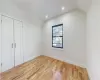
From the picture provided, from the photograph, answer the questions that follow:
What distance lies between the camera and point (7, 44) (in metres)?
2.90

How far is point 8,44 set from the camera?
2.94m

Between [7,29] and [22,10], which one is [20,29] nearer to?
[7,29]

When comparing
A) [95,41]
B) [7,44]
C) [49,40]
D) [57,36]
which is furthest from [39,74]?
[49,40]

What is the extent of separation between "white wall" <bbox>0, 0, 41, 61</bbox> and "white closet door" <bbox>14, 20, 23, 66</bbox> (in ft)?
1.01

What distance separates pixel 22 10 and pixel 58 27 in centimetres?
237

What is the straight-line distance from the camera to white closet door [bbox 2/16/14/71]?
2.76 metres

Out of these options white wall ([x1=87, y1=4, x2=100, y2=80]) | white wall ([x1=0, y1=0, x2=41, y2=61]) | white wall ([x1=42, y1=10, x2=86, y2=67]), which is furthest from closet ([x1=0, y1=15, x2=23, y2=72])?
white wall ([x1=87, y1=4, x2=100, y2=80])

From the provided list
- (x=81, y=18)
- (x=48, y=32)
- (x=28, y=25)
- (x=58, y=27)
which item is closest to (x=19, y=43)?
(x=28, y=25)

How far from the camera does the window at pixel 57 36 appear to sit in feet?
13.9

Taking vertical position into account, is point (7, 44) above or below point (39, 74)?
above

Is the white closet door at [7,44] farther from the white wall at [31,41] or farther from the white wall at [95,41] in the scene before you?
the white wall at [95,41]

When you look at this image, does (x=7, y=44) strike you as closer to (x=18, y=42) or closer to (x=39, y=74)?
(x=18, y=42)

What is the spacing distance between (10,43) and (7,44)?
145mm

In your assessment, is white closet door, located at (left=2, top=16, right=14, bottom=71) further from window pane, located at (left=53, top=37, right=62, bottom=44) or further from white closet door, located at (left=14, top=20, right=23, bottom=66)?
window pane, located at (left=53, top=37, right=62, bottom=44)
